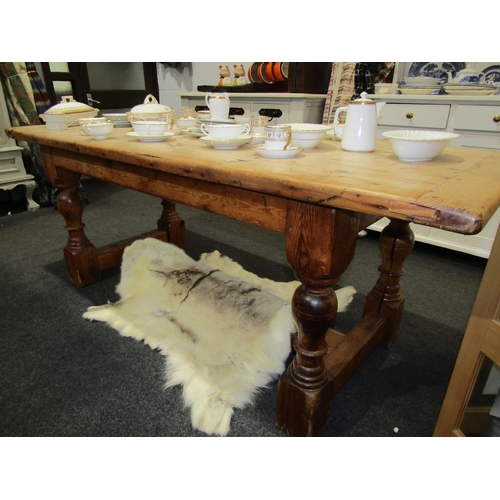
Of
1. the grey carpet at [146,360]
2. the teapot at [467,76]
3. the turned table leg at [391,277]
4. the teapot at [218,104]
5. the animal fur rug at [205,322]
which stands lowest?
the grey carpet at [146,360]

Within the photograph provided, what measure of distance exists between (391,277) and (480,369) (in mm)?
570

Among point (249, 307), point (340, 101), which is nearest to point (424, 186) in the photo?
point (249, 307)

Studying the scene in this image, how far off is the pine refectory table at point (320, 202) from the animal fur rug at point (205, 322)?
18cm

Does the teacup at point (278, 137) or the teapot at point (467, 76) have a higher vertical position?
the teapot at point (467, 76)

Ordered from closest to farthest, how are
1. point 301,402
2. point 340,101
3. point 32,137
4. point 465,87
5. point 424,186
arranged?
1. point 424,186
2. point 301,402
3. point 32,137
4. point 465,87
5. point 340,101

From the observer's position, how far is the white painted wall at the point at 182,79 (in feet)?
12.4

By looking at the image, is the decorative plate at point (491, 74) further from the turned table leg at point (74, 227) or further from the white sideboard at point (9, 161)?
the white sideboard at point (9, 161)

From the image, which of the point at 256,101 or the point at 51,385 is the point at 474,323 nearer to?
the point at 51,385

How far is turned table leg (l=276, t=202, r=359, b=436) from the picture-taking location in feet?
2.54

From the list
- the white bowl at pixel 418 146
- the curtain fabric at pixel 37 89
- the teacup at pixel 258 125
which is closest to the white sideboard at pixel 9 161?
the curtain fabric at pixel 37 89

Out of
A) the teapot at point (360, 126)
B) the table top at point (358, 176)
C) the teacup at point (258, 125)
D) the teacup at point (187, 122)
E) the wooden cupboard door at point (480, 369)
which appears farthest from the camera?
the teacup at point (187, 122)

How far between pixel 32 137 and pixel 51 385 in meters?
0.98

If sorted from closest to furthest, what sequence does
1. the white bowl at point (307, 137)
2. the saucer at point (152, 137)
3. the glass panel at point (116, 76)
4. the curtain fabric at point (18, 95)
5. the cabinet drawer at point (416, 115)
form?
the white bowl at point (307, 137), the saucer at point (152, 137), the cabinet drawer at point (416, 115), the curtain fabric at point (18, 95), the glass panel at point (116, 76)

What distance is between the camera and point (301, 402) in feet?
3.10
